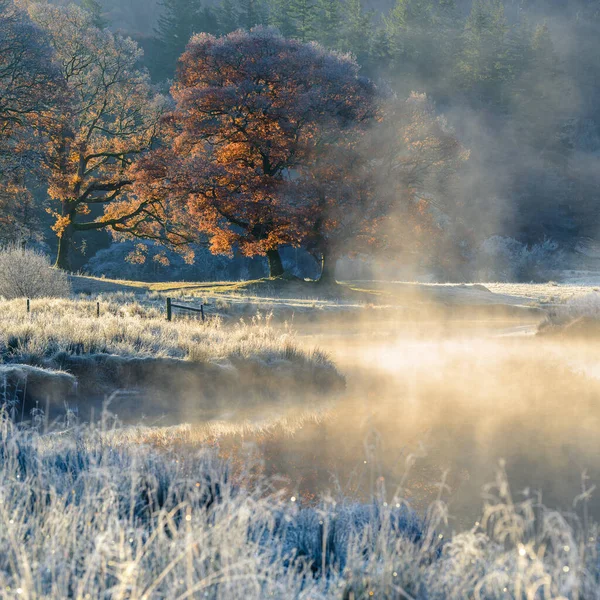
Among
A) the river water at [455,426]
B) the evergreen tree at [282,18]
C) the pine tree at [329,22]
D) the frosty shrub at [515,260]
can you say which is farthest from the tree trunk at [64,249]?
the pine tree at [329,22]

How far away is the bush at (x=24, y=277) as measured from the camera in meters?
24.1

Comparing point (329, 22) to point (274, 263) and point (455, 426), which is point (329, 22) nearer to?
point (274, 263)

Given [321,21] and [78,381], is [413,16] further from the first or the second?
[78,381]

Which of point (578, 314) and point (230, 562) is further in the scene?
point (578, 314)

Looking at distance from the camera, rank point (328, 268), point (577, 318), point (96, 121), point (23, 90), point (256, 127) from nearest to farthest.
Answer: point (577, 318), point (23, 90), point (256, 127), point (328, 268), point (96, 121)

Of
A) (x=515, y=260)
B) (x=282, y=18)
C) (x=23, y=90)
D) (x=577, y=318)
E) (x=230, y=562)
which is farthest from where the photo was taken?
(x=282, y=18)

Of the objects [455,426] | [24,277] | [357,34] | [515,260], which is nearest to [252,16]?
[357,34]

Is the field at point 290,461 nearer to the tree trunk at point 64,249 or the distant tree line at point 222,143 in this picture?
the distant tree line at point 222,143

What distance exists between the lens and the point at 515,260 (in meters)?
57.7

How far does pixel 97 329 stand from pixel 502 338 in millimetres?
13543

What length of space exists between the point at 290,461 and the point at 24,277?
1814 centimetres

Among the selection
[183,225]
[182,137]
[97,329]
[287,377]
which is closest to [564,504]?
[287,377]

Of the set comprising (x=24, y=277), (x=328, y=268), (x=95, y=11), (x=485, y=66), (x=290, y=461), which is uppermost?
(x=95, y=11)

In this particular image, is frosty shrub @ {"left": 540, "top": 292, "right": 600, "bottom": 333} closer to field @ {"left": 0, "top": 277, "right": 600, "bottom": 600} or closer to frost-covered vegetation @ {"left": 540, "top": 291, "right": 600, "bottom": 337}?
frost-covered vegetation @ {"left": 540, "top": 291, "right": 600, "bottom": 337}
